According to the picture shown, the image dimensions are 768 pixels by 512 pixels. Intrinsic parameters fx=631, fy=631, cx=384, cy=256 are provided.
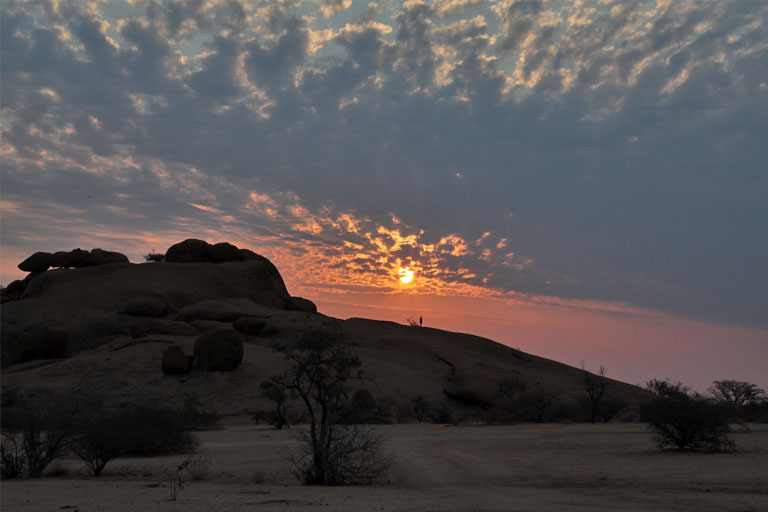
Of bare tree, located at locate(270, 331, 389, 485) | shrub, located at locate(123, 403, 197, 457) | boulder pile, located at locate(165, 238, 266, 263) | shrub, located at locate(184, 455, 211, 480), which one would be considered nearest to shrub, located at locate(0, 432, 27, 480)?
shrub, located at locate(184, 455, 211, 480)

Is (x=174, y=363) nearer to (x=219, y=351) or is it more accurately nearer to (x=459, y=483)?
(x=219, y=351)

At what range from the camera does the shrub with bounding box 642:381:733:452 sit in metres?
21.5

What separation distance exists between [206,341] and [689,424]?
37575mm

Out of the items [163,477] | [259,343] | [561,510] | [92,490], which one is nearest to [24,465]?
[163,477]

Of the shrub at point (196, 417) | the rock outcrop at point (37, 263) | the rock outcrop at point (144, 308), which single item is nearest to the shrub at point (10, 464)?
the shrub at point (196, 417)

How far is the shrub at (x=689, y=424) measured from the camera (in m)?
21.5

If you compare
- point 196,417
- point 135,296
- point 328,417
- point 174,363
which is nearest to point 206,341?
point 174,363

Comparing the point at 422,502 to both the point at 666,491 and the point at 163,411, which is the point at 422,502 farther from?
the point at 163,411

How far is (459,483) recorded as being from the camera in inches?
597

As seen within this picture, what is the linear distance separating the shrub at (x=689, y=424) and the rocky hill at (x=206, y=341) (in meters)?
21.3

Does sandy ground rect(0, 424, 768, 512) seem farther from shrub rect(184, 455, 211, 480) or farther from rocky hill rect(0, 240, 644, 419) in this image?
rocky hill rect(0, 240, 644, 419)

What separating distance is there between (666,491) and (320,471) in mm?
7694

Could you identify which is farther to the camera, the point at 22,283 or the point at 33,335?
the point at 22,283

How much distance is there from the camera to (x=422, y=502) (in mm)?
11539
